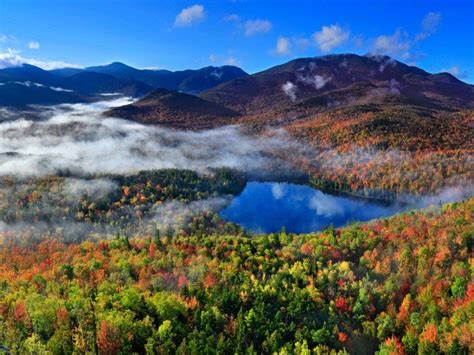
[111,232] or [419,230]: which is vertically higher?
[419,230]

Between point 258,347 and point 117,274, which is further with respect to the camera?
point 117,274

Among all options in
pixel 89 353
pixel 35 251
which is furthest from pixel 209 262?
pixel 35 251

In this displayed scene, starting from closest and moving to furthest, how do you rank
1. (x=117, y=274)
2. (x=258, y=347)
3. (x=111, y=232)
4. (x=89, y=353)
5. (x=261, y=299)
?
(x=89, y=353), (x=258, y=347), (x=261, y=299), (x=117, y=274), (x=111, y=232)

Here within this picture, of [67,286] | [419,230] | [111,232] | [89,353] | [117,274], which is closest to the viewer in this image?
[89,353]

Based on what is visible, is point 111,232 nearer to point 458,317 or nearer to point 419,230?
point 419,230

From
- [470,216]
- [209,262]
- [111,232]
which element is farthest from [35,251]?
[470,216]

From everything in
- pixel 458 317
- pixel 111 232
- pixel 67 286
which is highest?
pixel 458 317
